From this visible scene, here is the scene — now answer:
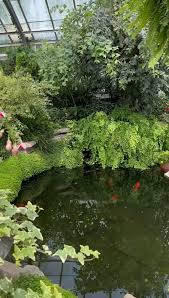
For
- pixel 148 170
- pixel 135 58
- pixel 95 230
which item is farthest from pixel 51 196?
pixel 135 58

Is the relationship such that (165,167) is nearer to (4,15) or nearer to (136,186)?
(136,186)

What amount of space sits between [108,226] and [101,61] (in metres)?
2.82

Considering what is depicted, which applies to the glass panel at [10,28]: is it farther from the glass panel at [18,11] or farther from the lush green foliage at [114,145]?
the lush green foliage at [114,145]

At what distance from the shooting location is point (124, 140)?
775 centimetres

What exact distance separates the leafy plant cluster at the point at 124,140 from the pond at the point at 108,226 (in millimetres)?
217

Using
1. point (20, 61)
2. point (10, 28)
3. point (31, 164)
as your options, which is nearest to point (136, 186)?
point (31, 164)

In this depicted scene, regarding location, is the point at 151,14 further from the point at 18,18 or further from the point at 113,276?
the point at 18,18

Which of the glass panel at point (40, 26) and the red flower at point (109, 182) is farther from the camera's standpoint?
the glass panel at point (40, 26)

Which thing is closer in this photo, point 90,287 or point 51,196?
point 90,287

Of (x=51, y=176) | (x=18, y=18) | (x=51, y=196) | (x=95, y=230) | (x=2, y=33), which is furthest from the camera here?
(x=2, y=33)

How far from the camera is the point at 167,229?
6105 mm

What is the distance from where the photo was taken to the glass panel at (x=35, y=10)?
406 inches

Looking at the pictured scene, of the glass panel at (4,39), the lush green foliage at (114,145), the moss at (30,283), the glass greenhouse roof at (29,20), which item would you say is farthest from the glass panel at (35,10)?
the moss at (30,283)

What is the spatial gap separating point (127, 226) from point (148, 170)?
6.09ft
